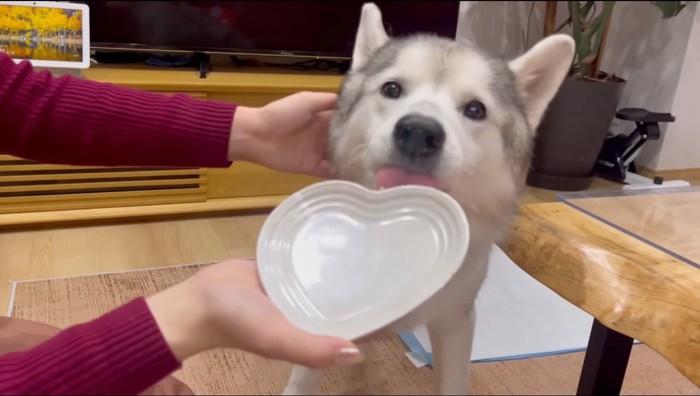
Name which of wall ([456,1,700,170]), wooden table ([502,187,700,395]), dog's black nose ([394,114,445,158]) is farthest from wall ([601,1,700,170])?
dog's black nose ([394,114,445,158])

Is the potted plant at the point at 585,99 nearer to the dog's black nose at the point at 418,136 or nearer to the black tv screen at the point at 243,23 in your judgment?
the black tv screen at the point at 243,23

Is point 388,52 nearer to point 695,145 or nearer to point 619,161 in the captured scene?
point 695,145

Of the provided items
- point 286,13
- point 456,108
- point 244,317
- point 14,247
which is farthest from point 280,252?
point 286,13

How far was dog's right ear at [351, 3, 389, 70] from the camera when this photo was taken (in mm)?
721

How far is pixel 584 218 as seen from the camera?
1.03 metres

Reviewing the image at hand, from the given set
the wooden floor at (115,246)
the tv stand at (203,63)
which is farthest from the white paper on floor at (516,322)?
the tv stand at (203,63)

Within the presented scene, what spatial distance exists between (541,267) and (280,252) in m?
0.55

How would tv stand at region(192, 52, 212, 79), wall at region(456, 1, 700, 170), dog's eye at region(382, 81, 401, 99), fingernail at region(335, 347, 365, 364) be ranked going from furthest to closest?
tv stand at region(192, 52, 212, 79)
wall at region(456, 1, 700, 170)
dog's eye at region(382, 81, 401, 99)
fingernail at region(335, 347, 365, 364)

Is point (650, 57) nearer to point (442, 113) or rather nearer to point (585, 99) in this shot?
point (585, 99)

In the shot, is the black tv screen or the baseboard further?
the black tv screen

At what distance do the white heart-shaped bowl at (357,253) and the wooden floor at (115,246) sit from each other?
177 mm

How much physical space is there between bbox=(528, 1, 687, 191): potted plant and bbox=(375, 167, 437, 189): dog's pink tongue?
4.33ft

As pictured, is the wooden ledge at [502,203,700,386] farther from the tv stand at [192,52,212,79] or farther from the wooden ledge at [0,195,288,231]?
the tv stand at [192,52,212,79]

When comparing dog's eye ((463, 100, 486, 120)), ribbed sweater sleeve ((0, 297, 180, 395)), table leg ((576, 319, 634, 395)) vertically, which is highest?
dog's eye ((463, 100, 486, 120))
